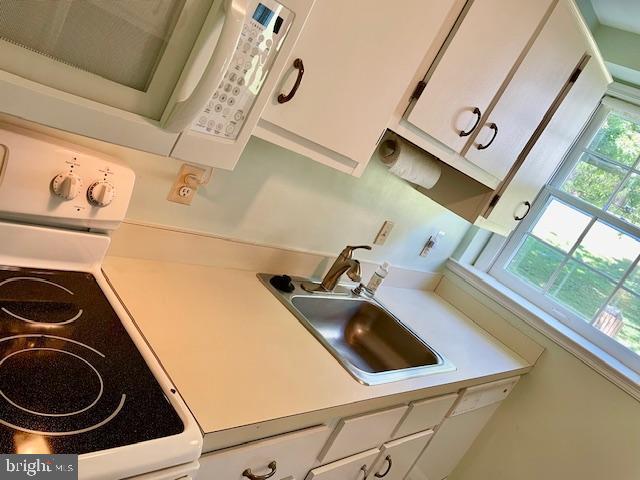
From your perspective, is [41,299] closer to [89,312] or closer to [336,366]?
[89,312]

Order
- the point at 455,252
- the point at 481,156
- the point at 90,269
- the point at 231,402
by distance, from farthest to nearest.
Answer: the point at 455,252
the point at 481,156
the point at 90,269
the point at 231,402

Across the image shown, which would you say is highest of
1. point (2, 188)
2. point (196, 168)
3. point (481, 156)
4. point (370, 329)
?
point (481, 156)

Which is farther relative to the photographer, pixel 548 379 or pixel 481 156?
Answer: pixel 548 379

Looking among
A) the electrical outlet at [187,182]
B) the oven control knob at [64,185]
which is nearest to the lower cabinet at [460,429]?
the electrical outlet at [187,182]

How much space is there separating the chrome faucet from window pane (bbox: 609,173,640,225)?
1.33 meters

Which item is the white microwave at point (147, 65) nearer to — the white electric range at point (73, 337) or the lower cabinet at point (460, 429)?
the white electric range at point (73, 337)

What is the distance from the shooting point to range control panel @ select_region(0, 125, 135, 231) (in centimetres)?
91

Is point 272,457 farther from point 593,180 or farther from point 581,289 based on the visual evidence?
point 593,180

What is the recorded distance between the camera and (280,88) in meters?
0.97

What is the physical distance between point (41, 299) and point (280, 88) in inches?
25.5

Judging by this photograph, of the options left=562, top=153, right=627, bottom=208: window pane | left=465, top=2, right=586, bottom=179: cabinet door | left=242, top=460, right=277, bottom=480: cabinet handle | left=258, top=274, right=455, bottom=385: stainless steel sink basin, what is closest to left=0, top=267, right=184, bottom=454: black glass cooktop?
left=242, top=460, right=277, bottom=480: cabinet handle

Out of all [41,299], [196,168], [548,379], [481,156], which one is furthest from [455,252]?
[41,299]

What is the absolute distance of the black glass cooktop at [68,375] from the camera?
676 mm

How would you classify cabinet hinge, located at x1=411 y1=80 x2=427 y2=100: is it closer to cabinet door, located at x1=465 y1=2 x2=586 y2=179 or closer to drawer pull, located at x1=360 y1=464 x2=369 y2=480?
cabinet door, located at x1=465 y1=2 x2=586 y2=179
